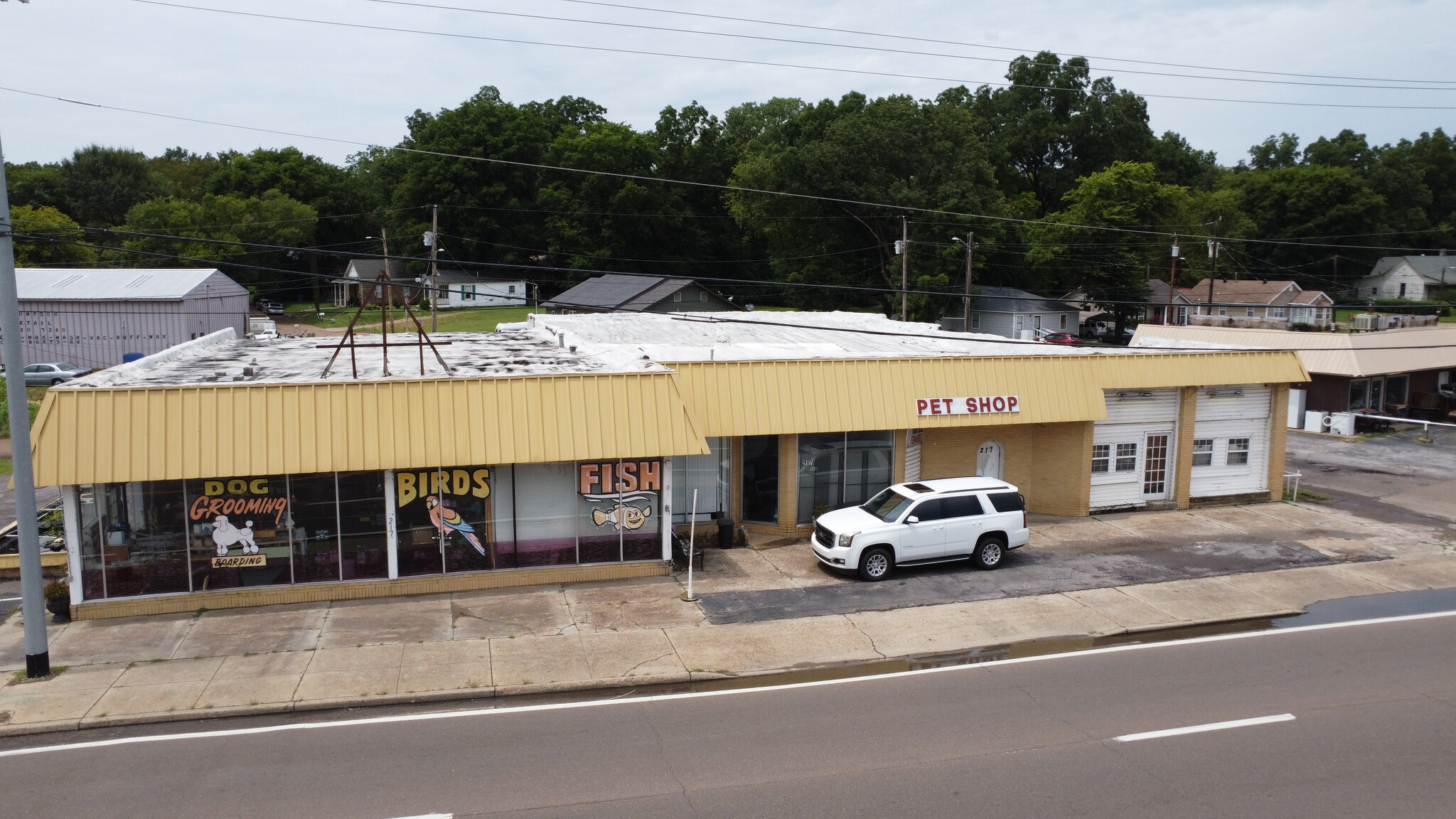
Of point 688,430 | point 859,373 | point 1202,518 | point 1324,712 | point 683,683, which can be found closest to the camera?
point 1324,712

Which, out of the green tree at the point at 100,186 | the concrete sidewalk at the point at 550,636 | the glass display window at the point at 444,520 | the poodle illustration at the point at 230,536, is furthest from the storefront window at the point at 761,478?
the green tree at the point at 100,186

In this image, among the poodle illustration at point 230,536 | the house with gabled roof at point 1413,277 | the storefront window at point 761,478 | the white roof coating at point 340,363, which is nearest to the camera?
the poodle illustration at point 230,536

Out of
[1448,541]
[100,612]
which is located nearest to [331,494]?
[100,612]

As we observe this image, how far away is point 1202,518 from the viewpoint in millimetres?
25594

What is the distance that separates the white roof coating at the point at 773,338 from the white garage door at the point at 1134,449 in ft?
6.45

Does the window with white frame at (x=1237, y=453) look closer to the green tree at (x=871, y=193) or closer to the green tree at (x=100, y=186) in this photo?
the green tree at (x=871, y=193)

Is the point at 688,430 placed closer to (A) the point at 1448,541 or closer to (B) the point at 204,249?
(A) the point at 1448,541

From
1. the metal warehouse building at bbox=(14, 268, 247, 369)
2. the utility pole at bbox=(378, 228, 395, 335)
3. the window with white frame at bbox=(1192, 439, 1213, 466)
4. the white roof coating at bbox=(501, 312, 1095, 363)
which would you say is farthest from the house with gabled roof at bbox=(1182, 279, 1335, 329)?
the metal warehouse building at bbox=(14, 268, 247, 369)

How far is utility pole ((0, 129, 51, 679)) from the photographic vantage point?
14039mm

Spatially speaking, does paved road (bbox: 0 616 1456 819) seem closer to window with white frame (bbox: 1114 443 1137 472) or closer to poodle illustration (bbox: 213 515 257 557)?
poodle illustration (bbox: 213 515 257 557)

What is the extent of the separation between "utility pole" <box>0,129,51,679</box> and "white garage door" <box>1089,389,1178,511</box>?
22246 millimetres

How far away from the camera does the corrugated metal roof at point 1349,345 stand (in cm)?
3909

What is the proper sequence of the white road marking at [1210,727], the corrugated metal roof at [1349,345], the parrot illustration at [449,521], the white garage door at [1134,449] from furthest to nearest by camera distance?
1. the corrugated metal roof at [1349,345]
2. the white garage door at [1134,449]
3. the parrot illustration at [449,521]
4. the white road marking at [1210,727]

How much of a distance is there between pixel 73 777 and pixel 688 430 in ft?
37.1
